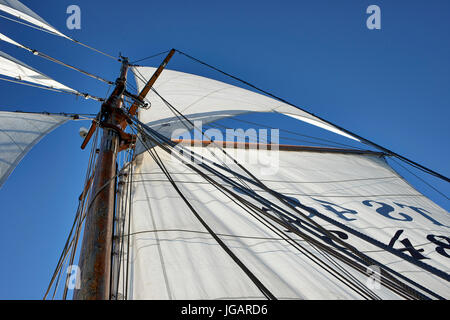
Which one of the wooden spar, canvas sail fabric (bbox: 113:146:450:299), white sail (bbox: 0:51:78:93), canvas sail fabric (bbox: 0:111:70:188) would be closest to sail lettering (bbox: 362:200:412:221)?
canvas sail fabric (bbox: 113:146:450:299)

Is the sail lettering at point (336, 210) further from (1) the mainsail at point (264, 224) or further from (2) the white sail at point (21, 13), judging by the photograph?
(2) the white sail at point (21, 13)

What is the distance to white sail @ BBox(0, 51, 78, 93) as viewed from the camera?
4.29 m

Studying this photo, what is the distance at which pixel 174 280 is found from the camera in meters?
2.20

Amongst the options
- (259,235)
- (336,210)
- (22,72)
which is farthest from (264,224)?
(22,72)

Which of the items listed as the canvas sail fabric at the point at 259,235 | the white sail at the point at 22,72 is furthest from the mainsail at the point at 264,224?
the white sail at the point at 22,72

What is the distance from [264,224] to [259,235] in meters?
0.85

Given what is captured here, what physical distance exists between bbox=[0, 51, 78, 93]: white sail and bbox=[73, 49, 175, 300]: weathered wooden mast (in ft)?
5.34

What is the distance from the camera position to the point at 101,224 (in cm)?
202

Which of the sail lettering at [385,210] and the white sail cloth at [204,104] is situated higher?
the white sail cloth at [204,104]

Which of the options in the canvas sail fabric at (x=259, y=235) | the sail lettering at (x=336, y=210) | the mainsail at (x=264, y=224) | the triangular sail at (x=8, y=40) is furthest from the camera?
the triangular sail at (x=8, y=40)

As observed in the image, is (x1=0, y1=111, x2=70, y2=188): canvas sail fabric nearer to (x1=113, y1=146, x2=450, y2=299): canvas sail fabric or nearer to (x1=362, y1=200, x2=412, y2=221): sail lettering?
(x1=113, y1=146, x2=450, y2=299): canvas sail fabric

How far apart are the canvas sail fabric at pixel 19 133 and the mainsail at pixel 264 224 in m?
1.19

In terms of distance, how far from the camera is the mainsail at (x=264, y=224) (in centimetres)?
212
